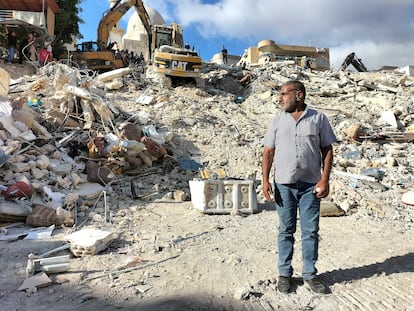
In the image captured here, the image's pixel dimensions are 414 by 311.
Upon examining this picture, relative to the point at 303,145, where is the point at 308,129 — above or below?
above

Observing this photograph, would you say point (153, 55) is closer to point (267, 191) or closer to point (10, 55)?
point (10, 55)

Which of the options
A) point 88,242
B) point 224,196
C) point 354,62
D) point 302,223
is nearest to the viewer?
point 302,223

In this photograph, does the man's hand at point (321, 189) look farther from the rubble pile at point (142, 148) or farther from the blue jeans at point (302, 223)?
the rubble pile at point (142, 148)

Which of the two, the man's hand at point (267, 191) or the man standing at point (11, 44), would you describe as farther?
the man standing at point (11, 44)

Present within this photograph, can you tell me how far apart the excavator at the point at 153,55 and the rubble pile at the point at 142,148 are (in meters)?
1.43

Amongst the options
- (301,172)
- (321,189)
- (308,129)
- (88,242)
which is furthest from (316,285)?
(88,242)

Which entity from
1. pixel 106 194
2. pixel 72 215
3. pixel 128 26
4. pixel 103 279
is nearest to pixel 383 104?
pixel 106 194

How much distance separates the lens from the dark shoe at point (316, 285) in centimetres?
264

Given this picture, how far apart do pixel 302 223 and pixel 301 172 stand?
38 centimetres

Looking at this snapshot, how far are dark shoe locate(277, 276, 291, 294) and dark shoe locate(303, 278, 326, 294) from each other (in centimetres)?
14

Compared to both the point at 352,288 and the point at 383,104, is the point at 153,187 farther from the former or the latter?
the point at 383,104

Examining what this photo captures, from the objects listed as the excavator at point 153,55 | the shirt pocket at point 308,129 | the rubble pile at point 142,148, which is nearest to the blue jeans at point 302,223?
the shirt pocket at point 308,129

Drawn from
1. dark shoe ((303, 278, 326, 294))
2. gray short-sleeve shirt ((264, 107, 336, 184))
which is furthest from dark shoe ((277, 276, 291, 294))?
gray short-sleeve shirt ((264, 107, 336, 184))

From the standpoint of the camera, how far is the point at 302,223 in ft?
8.98
